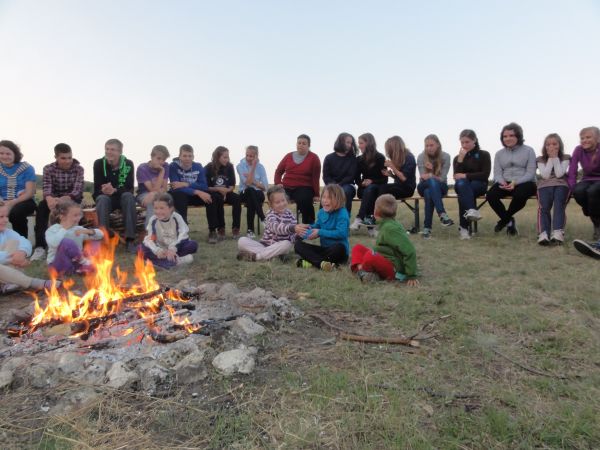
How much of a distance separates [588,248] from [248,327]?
4.79 meters

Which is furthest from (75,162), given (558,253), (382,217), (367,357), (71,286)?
(558,253)

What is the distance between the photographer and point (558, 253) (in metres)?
5.98

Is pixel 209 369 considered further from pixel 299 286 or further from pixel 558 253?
pixel 558 253

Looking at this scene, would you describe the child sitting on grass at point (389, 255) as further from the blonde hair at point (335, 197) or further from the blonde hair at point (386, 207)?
the blonde hair at point (335, 197)

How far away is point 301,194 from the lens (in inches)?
323

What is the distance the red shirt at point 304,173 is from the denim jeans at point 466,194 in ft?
8.41

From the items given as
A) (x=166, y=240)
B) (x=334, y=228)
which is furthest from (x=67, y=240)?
(x=334, y=228)

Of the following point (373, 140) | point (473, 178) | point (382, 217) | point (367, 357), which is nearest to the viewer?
point (367, 357)

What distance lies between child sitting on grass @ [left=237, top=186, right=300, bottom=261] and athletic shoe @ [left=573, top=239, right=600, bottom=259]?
372 cm

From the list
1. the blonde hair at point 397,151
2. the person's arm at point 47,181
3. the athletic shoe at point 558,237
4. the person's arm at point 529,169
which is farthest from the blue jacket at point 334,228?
the person's arm at point 47,181

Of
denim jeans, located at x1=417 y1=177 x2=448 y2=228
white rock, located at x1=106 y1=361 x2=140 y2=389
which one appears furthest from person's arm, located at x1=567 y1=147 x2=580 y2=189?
white rock, located at x1=106 y1=361 x2=140 y2=389

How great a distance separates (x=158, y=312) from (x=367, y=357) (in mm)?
1705

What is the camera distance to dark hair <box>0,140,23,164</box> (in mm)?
6388

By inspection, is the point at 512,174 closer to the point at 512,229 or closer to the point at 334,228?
the point at 512,229
